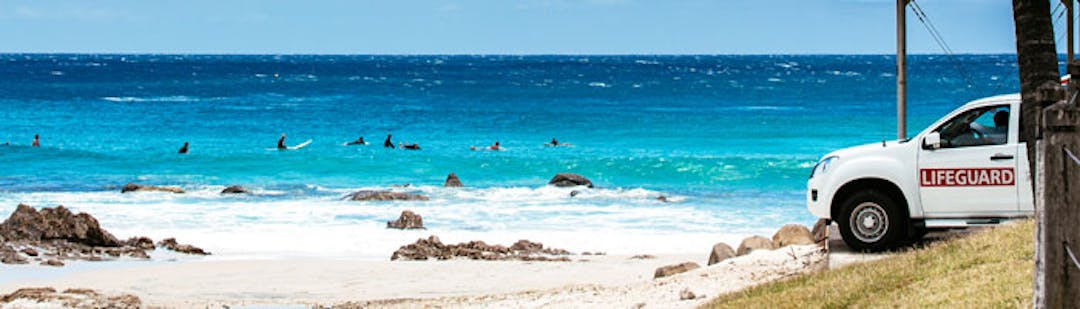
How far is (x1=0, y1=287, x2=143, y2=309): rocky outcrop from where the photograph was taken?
16.4 meters

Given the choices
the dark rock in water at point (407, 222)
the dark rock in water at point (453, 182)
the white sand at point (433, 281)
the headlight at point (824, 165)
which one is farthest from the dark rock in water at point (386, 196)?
the headlight at point (824, 165)

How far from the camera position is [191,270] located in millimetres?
20125

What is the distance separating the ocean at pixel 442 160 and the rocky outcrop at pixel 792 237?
11.7ft

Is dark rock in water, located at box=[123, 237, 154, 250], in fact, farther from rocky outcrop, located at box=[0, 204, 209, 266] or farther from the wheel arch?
the wheel arch

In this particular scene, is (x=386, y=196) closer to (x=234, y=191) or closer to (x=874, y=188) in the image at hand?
(x=234, y=191)

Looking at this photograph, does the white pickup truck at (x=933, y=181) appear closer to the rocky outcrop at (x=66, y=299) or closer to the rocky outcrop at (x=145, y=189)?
the rocky outcrop at (x=66, y=299)

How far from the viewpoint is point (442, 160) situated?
42875 millimetres

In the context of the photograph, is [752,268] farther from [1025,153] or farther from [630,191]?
[630,191]

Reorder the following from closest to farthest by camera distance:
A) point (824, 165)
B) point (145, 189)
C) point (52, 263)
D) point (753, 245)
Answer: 1. point (824, 165)
2. point (753, 245)
3. point (52, 263)
4. point (145, 189)

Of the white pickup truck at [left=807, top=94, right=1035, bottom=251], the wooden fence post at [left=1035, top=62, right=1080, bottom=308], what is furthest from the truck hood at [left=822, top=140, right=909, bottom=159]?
the wooden fence post at [left=1035, top=62, right=1080, bottom=308]

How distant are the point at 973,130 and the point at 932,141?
1.34 ft

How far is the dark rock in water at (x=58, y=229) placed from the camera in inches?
861

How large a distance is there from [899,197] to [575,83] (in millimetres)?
97291

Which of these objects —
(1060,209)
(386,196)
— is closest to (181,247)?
(386,196)
